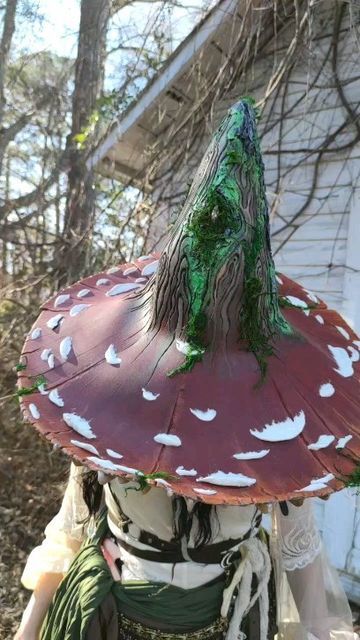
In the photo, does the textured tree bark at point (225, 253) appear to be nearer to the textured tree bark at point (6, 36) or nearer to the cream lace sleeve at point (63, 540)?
the cream lace sleeve at point (63, 540)

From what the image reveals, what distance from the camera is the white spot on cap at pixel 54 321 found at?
1041 millimetres

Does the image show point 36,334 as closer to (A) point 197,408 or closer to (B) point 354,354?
(A) point 197,408

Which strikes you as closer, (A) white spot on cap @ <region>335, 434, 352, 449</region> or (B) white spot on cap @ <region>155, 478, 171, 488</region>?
(B) white spot on cap @ <region>155, 478, 171, 488</region>

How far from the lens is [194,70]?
9.59 feet

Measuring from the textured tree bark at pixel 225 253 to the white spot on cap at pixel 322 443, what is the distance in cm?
14

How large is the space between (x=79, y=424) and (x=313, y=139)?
244cm

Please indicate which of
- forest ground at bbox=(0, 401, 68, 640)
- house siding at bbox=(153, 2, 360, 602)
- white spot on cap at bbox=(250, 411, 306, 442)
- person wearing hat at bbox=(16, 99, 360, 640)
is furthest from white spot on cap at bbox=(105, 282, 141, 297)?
forest ground at bbox=(0, 401, 68, 640)

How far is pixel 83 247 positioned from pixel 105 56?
93.0 inches

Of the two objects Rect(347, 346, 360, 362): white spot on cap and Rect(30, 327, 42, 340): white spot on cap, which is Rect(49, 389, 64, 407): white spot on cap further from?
Rect(347, 346, 360, 362): white spot on cap

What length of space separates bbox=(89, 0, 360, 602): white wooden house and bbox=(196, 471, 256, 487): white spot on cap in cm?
201

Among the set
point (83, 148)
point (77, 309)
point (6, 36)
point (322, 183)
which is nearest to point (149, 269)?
point (77, 309)

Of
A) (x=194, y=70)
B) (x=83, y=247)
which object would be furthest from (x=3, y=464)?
(x=194, y=70)

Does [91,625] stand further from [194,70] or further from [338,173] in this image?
[194,70]

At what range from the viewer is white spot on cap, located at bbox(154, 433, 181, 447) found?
0.74m
